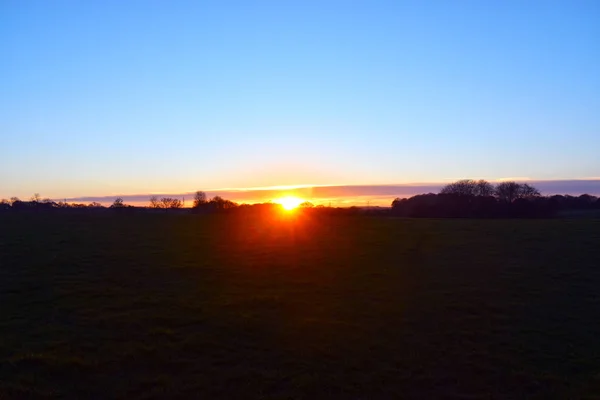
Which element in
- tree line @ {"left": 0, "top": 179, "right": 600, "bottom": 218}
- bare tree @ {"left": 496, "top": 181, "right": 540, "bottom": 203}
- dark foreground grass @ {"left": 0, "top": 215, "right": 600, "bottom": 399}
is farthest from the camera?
bare tree @ {"left": 496, "top": 181, "right": 540, "bottom": 203}

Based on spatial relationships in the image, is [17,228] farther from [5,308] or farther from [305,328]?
[305,328]

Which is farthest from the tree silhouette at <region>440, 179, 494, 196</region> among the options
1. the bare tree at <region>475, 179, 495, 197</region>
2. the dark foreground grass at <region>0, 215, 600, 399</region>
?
the dark foreground grass at <region>0, 215, 600, 399</region>

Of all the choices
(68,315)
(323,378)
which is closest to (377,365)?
(323,378)

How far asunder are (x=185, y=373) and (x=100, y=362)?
321 cm

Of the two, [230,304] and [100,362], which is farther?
[230,304]

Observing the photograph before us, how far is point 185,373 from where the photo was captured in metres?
18.5

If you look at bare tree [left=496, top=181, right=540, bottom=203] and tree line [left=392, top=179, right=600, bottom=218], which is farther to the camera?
bare tree [left=496, top=181, right=540, bottom=203]

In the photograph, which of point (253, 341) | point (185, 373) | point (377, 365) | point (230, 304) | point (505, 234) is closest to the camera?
point (185, 373)

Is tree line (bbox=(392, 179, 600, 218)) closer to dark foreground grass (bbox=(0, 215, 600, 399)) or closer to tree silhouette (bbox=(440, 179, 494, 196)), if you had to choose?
tree silhouette (bbox=(440, 179, 494, 196))

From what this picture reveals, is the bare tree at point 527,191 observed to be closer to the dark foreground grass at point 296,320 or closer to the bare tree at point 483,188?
the bare tree at point 483,188

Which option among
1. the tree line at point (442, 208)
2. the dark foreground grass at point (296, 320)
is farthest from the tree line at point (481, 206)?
the dark foreground grass at point (296, 320)

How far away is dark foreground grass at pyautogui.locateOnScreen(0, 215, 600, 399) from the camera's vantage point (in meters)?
18.1

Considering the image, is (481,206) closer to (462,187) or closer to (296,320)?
(462,187)

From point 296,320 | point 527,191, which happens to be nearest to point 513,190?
point 527,191
